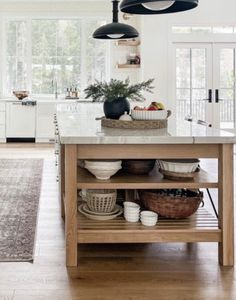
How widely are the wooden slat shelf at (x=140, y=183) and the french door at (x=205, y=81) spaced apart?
6.18m

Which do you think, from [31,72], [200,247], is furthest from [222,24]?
[200,247]

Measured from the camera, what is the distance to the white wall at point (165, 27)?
27.8ft

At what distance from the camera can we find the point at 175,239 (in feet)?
8.44

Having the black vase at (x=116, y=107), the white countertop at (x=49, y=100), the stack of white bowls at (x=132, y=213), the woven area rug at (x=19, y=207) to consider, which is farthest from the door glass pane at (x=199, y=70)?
the stack of white bowls at (x=132, y=213)

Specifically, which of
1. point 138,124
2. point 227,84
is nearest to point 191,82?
point 227,84

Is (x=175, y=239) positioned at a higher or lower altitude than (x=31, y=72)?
lower

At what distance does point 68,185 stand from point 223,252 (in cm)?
100

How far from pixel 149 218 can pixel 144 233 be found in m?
0.11

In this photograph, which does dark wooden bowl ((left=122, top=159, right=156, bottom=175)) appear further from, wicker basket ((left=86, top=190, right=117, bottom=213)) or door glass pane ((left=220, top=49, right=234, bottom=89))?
door glass pane ((left=220, top=49, right=234, bottom=89))

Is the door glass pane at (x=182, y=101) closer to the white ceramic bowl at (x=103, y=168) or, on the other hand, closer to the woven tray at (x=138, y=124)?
the woven tray at (x=138, y=124)

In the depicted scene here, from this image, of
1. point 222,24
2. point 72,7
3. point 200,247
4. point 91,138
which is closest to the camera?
point 91,138

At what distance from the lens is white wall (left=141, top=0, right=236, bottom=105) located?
8469 mm

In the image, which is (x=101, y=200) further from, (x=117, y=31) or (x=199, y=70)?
(x=199, y=70)

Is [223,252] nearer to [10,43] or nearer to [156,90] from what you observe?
[156,90]
